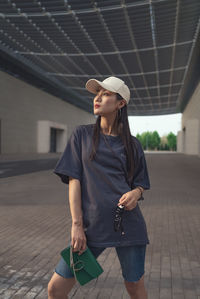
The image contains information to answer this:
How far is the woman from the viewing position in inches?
70.1

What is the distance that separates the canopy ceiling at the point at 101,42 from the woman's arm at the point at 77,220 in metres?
20.6

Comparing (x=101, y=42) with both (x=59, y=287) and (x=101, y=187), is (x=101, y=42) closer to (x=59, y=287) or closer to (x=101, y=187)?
(x=101, y=187)

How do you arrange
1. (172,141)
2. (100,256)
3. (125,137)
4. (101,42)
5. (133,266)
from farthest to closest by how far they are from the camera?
1. (172,141)
2. (101,42)
3. (100,256)
4. (125,137)
5. (133,266)

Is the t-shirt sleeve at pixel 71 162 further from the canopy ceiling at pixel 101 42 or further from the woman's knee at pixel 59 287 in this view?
the canopy ceiling at pixel 101 42

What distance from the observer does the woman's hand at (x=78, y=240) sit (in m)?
1.72

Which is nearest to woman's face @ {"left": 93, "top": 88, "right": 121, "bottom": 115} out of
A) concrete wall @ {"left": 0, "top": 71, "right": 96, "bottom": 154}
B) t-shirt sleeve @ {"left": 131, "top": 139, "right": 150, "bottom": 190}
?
t-shirt sleeve @ {"left": 131, "top": 139, "right": 150, "bottom": 190}

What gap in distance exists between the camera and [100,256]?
4.11 meters

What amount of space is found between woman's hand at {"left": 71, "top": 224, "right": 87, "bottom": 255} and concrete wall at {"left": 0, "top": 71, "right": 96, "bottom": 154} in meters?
34.6

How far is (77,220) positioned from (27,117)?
39.7 meters

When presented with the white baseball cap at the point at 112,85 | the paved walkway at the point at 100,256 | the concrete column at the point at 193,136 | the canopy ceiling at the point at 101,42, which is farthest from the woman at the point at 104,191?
the concrete column at the point at 193,136

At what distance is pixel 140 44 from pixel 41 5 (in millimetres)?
10350

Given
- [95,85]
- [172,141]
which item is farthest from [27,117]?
[172,141]

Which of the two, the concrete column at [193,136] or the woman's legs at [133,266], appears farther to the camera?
the concrete column at [193,136]

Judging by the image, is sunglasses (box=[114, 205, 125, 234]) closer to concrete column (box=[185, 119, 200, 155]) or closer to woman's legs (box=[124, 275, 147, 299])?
woman's legs (box=[124, 275, 147, 299])
